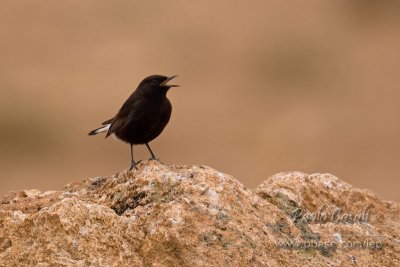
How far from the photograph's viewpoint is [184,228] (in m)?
5.10

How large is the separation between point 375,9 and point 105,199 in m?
43.3

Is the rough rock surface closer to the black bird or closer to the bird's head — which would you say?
the black bird

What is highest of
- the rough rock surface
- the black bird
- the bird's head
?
the bird's head

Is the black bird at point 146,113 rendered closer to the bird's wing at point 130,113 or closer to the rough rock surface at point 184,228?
the bird's wing at point 130,113

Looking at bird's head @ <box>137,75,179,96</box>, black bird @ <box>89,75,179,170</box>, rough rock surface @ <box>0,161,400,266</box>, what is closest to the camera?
rough rock surface @ <box>0,161,400,266</box>

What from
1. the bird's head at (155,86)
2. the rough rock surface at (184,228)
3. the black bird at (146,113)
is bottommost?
the rough rock surface at (184,228)

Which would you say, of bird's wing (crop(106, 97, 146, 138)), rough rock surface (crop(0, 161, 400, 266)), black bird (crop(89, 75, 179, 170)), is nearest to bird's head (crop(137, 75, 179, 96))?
black bird (crop(89, 75, 179, 170))

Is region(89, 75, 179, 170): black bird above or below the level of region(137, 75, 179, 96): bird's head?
below

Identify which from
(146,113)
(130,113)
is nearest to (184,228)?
(146,113)

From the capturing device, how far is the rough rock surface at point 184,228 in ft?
16.4

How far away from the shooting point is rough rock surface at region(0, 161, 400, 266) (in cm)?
501

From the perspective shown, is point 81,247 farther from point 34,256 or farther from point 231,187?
point 231,187

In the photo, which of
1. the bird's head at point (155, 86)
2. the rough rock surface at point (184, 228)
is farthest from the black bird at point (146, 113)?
the rough rock surface at point (184, 228)

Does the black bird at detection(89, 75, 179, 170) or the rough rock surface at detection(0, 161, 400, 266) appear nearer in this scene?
the rough rock surface at detection(0, 161, 400, 266)
